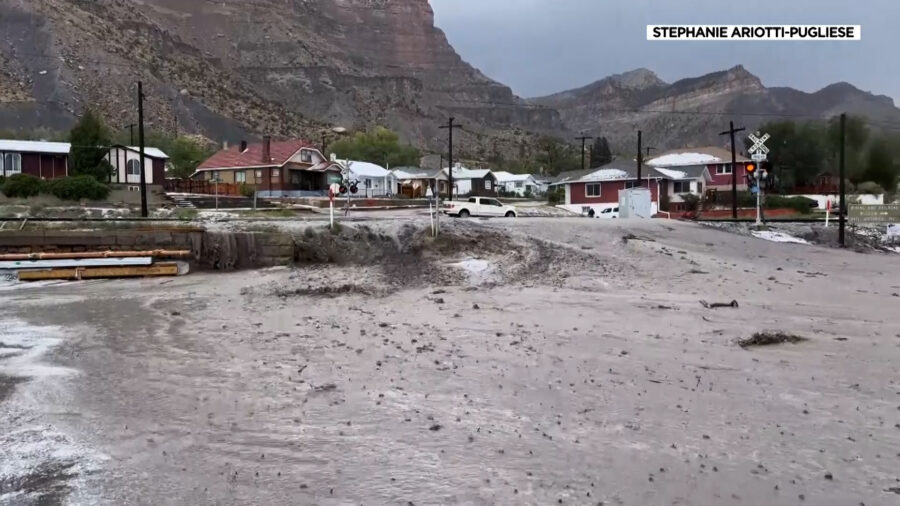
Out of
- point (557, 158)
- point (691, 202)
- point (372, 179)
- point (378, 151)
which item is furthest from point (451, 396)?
point (557, 158)

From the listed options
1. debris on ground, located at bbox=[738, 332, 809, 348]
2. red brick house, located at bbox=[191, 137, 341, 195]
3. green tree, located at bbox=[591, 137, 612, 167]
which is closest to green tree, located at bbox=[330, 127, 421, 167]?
green tree, located at bbox=[591, 137, 612, 167]

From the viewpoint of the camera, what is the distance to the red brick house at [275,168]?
6869cm

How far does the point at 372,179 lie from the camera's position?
87688 mm

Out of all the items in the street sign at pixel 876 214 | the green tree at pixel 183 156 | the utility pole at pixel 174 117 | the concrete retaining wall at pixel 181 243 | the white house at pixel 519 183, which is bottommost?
the concrete retaining wall at pixel 181 243

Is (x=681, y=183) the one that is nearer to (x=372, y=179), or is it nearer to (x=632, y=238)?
(x=372, y=179)

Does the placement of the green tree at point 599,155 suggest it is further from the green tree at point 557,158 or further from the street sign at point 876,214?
the street sign at point 876,214

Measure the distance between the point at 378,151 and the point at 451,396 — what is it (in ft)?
376

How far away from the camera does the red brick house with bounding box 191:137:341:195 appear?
68.7m

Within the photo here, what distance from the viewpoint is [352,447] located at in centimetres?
699

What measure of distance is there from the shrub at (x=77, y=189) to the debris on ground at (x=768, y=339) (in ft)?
140

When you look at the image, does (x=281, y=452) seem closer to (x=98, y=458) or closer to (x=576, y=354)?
(x=98, y=458)

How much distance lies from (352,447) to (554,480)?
1981mm

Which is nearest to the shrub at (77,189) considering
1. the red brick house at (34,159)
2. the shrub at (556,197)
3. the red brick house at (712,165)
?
the red brick house at (34,159)

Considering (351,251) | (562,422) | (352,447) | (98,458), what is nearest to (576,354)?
(562,422)
